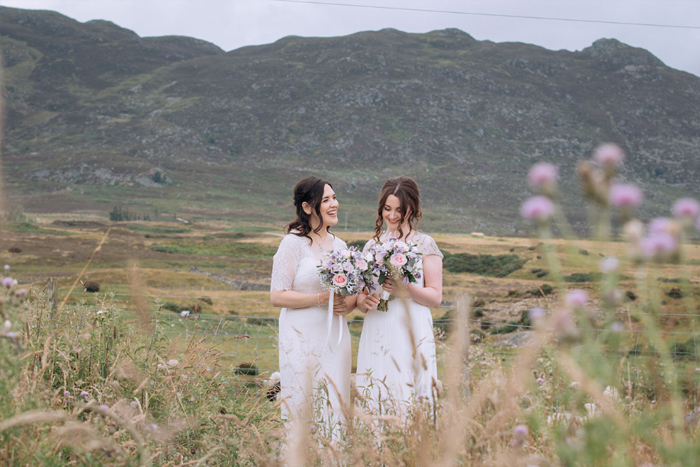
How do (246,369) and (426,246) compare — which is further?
(246,369)

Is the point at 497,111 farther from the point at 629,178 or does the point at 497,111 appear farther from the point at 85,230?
the point at 85,230

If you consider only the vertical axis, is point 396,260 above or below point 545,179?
below

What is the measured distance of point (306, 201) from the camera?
4332 millimetres

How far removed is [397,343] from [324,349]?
564mm

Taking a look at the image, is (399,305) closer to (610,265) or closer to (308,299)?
(308,299)

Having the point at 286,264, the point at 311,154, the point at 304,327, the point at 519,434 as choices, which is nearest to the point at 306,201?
the point at 286,264

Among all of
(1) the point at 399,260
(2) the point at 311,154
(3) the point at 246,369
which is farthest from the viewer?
(2) the point at 311,154

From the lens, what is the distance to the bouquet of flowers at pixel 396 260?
374cm

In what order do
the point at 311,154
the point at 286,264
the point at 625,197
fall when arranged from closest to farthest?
the point at 625,197 < the point at 286,264 < the point at 311,154

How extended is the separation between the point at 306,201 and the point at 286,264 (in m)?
0.53

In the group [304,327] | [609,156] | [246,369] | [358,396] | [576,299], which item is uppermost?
[609,156]

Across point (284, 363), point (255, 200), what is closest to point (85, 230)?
point (255, 200)

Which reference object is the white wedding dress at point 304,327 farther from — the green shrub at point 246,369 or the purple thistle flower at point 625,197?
the purple thistle flower at point 625,197

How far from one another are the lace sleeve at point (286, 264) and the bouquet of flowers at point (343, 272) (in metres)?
0.31
